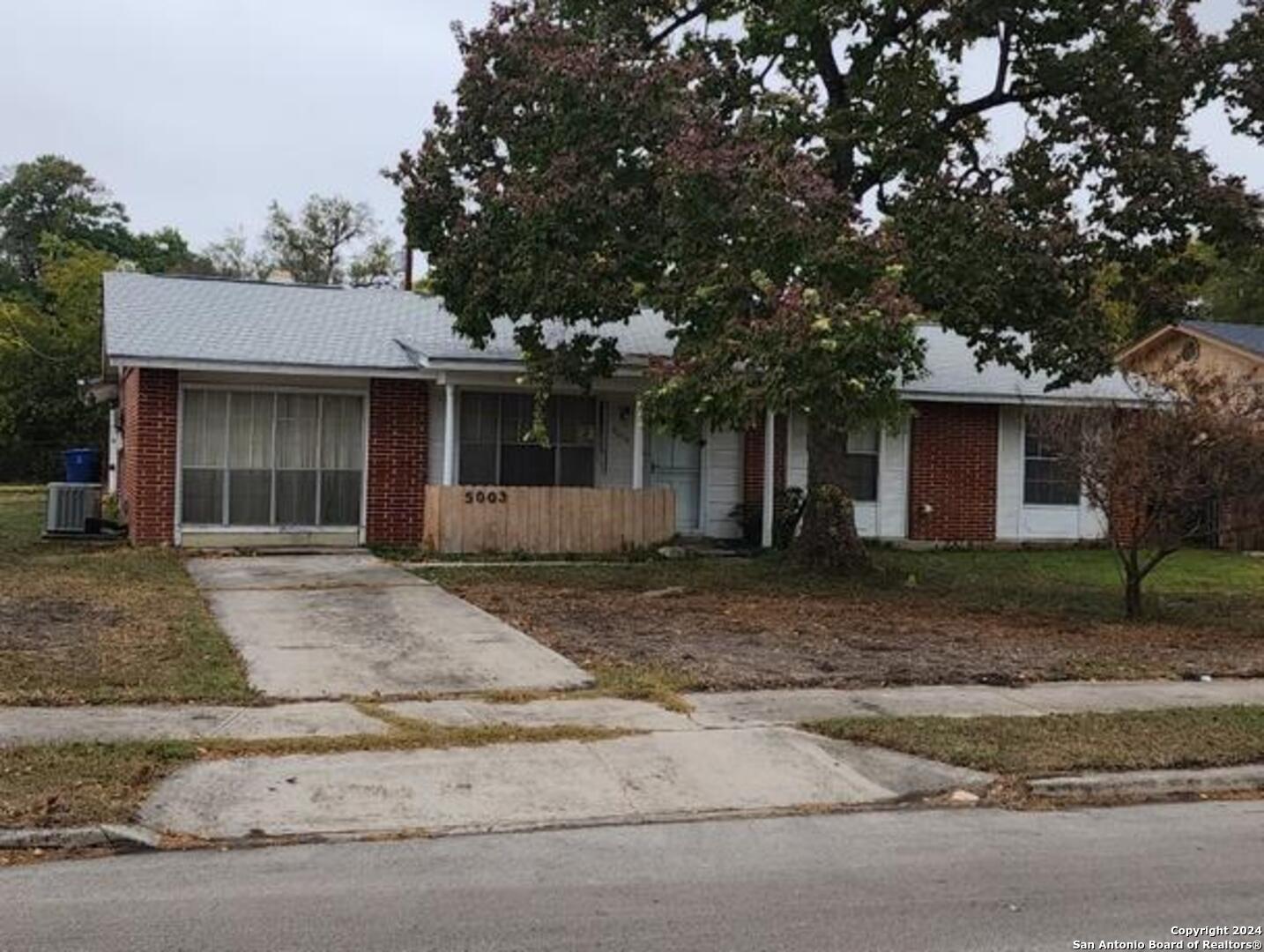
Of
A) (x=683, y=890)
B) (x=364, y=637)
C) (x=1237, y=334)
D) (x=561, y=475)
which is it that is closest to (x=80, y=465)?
(x=561, y=475)

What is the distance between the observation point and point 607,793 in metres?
6.87

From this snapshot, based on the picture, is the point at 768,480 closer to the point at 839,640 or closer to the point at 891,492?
the point at 891,492

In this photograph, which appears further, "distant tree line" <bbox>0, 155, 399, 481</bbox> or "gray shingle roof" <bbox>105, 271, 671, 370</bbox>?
"distant tree line" <bbox>0, 155, 399, 481</bbox>

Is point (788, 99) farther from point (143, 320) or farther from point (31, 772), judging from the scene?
point (31, 772)

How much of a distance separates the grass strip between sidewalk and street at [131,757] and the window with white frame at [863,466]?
14.0 metres

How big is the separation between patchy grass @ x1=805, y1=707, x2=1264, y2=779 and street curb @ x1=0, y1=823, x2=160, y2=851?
4.11 meters

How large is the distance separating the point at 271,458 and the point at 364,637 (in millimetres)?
8147

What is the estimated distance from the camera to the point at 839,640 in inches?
461

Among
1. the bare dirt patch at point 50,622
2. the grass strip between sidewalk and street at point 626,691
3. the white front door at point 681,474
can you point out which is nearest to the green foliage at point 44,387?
the white front door at point 681,474

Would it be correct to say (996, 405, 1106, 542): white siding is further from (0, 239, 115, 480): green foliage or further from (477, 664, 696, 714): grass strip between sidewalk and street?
(0, 239, 115, 480): green foliage

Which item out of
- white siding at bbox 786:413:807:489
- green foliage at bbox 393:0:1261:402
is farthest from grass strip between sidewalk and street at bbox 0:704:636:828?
white siding at bbox 786:413:807:489

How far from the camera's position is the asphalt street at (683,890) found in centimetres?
478

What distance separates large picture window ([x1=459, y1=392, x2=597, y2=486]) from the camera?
19516mm

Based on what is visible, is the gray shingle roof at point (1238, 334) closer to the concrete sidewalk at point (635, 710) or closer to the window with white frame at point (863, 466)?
the window with white frame at point (863, 466)
